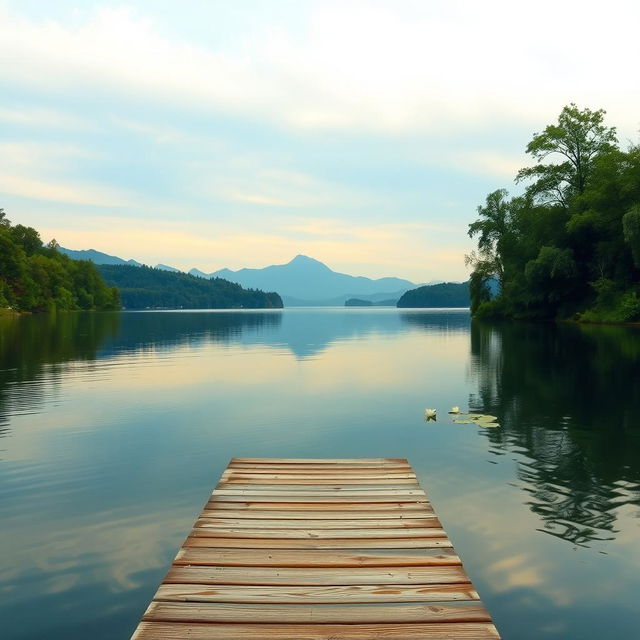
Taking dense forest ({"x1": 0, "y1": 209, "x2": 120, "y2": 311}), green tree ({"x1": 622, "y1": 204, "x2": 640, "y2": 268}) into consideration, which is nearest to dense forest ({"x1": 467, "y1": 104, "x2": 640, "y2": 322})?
green tree ({"x1": 622, "y1": 204, "x2": 640, "y2": 268})

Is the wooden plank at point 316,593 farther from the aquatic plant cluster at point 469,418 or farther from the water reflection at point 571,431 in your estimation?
the aquatic plant cluster at point 469,418

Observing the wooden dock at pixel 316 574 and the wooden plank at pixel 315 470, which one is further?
the wooden plank at pixel 315 470

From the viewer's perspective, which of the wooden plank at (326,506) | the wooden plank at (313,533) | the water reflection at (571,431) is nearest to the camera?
the wooden plank at (313,533)

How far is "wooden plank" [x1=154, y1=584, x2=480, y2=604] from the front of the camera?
19.7ft

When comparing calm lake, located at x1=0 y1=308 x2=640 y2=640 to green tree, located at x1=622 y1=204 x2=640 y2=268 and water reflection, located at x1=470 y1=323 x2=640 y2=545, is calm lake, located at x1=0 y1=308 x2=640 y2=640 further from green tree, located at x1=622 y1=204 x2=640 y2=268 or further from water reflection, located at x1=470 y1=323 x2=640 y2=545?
green tree, located at x1=622 y1=204 x2=640 y2=268

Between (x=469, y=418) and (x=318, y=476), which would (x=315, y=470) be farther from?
(x=469, y=418)

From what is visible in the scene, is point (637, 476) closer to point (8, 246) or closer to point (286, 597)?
point (286, 597)

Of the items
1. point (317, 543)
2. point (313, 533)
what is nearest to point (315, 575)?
point (317, 543)

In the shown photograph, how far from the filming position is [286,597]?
6.04 meters

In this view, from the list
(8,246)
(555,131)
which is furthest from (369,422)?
(8,246)

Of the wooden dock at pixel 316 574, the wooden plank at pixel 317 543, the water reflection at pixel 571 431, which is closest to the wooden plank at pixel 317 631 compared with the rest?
the wooden dock at pixel 316 574

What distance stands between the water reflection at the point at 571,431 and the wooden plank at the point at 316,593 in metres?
3.63

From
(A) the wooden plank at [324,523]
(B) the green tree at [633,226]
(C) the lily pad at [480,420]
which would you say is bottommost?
(C) the lily pad at [480,420]

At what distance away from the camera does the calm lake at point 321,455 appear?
715 centimetres
